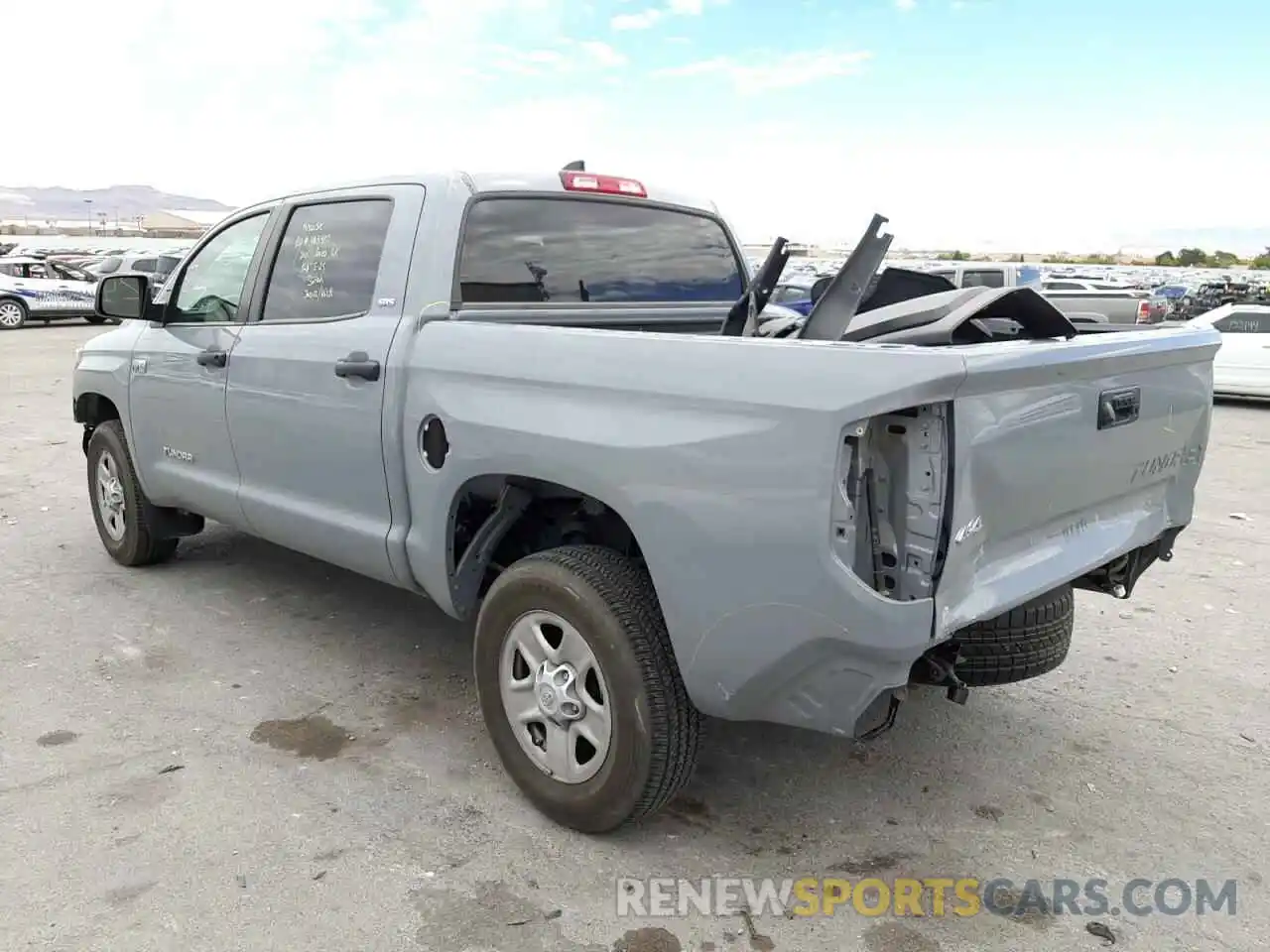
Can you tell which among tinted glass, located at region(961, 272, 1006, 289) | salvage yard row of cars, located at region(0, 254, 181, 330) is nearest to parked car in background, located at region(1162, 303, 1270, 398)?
tinted glass, located at region(961, 272, 1006, 289)

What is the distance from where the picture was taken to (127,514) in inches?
217

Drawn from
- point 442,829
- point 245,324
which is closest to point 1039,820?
point 442,829

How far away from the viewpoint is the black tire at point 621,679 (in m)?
2.79

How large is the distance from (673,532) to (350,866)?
1362 millimetres

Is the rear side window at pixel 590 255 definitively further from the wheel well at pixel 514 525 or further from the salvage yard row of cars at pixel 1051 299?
the salvage yard row of cars at pixel 1051 299

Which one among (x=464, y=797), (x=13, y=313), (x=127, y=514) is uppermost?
(x=127, y=514)

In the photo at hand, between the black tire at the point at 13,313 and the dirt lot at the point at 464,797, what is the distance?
2255 cm

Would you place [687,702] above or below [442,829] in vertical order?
above

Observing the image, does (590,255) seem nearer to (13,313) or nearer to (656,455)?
(656,455)

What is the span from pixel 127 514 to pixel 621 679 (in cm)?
385

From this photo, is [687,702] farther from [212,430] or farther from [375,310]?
[212,430]

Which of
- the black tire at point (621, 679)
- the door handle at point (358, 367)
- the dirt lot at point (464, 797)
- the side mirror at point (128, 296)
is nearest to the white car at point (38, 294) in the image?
the side mirror at point (128, 296)

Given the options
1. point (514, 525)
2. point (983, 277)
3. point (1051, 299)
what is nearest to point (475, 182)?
point (514, 525)

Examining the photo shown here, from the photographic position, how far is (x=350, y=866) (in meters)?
2.91
